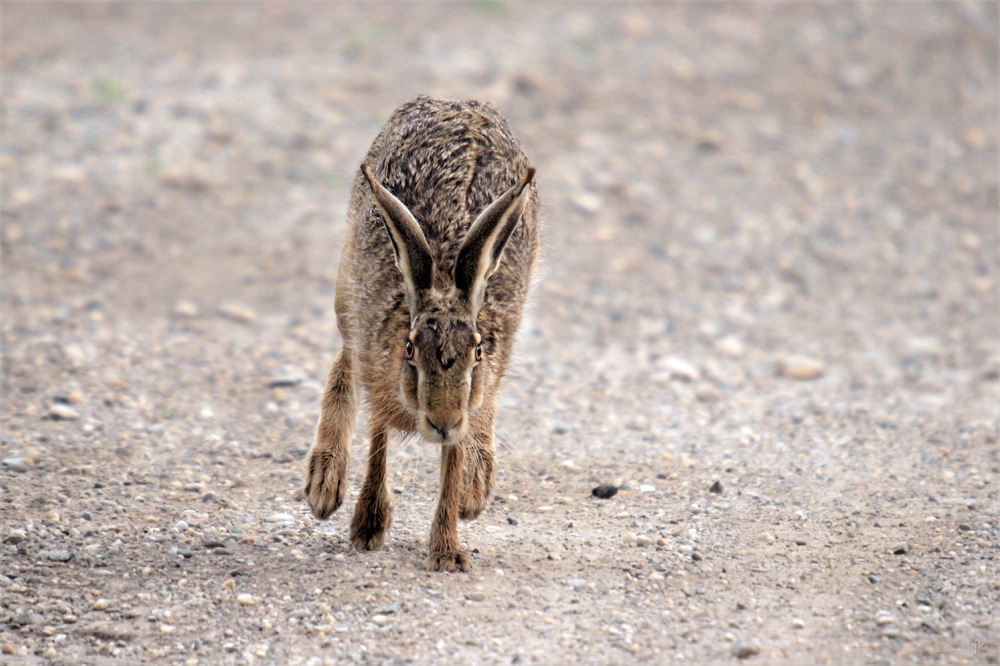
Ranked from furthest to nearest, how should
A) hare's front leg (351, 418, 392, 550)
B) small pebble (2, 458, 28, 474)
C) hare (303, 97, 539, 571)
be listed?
small pebble (2, 458, 28, 474) < hare's front leg (351, 418, 392, 550) < hare (303, 97, 539, 571)

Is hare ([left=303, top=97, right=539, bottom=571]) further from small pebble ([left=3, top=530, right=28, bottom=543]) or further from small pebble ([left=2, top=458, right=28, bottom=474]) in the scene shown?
small pebble ([left=2, top=458, right=28, bottom=474])

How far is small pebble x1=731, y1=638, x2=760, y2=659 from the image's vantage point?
4531 mm

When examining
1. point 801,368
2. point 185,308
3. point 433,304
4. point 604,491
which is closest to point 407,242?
point 433,304

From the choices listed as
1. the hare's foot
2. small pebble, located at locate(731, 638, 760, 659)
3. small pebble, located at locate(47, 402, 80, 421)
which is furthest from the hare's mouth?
small pebble, located at locate(47, 402, 80, 421)

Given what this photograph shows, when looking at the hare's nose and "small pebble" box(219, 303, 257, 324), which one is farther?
"small pebble" box(219, 303, 257, 324)

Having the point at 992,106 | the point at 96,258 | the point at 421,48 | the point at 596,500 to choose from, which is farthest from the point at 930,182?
the point at 96,258

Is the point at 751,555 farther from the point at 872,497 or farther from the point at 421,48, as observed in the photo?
the point at 421,48

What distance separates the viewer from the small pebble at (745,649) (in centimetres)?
453

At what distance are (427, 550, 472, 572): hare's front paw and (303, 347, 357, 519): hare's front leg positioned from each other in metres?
0.59

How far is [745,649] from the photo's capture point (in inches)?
179

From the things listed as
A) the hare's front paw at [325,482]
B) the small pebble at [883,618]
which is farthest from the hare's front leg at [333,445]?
the small pebble at [883,618]

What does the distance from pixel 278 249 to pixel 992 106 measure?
8238 mm

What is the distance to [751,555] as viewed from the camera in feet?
18.1

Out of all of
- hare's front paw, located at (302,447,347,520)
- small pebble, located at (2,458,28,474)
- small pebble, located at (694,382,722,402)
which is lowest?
small pebble, located at (694,382,722,402)
